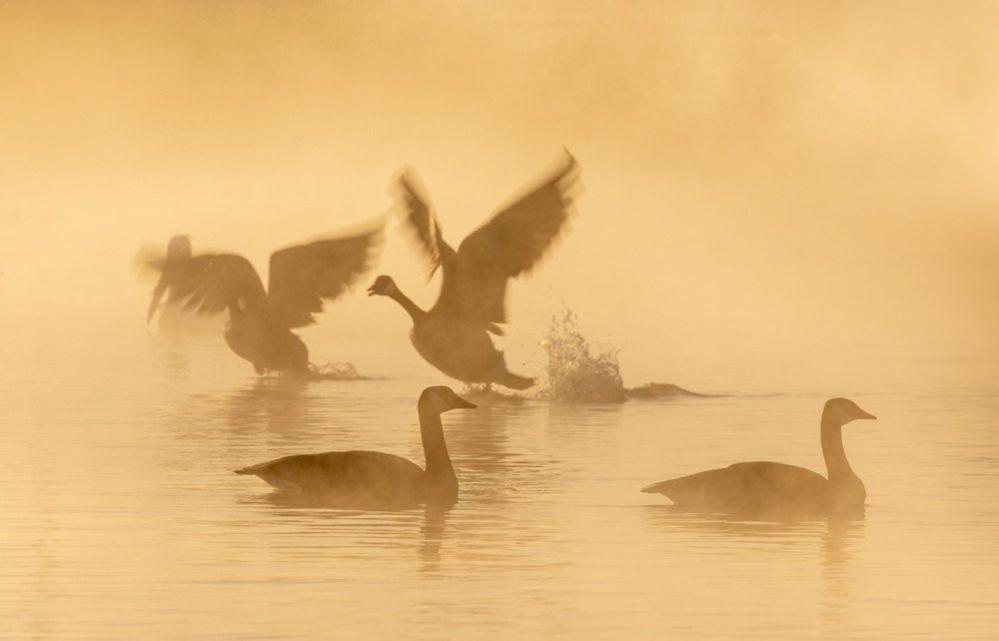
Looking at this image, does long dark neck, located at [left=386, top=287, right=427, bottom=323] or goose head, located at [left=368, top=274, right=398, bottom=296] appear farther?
goose head, located at [left=368, top=274, right=398, bottom=296]

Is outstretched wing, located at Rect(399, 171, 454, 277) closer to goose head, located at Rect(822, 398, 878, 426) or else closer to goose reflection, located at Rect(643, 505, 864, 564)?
goose head, located at Rect(822, 398, 878, 426)

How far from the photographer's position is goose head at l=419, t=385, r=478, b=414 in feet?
71.4

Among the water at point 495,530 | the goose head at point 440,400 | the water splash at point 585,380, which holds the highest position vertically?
the water splash at point 585,380

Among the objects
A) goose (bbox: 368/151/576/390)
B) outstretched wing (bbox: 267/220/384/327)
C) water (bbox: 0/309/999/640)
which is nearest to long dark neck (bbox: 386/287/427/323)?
goose (bbox: 368/151/576/390)

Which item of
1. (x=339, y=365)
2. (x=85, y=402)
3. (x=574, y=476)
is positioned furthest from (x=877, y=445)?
(x=339, y=365)

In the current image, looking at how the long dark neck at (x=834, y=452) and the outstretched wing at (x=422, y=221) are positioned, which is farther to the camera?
the outstretched wing at (x=422, y=221)

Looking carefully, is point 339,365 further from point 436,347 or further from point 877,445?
point 877,445

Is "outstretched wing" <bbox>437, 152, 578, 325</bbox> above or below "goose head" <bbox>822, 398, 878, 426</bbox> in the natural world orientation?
above

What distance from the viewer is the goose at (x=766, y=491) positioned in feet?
67.1

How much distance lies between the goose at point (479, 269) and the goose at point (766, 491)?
32.6 ft

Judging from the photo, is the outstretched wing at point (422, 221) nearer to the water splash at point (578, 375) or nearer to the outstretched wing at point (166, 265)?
the water splash at point (578, 375)

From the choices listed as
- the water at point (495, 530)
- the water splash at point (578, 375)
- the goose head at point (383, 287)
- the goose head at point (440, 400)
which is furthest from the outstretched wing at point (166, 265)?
the goose head at point (440, 400)

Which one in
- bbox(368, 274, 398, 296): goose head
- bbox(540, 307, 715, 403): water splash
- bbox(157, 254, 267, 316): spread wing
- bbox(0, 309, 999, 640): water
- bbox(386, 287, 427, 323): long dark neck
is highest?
bbox(157, 254, 267, 316): spread wing

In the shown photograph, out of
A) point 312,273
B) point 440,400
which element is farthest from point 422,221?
point 440,400
